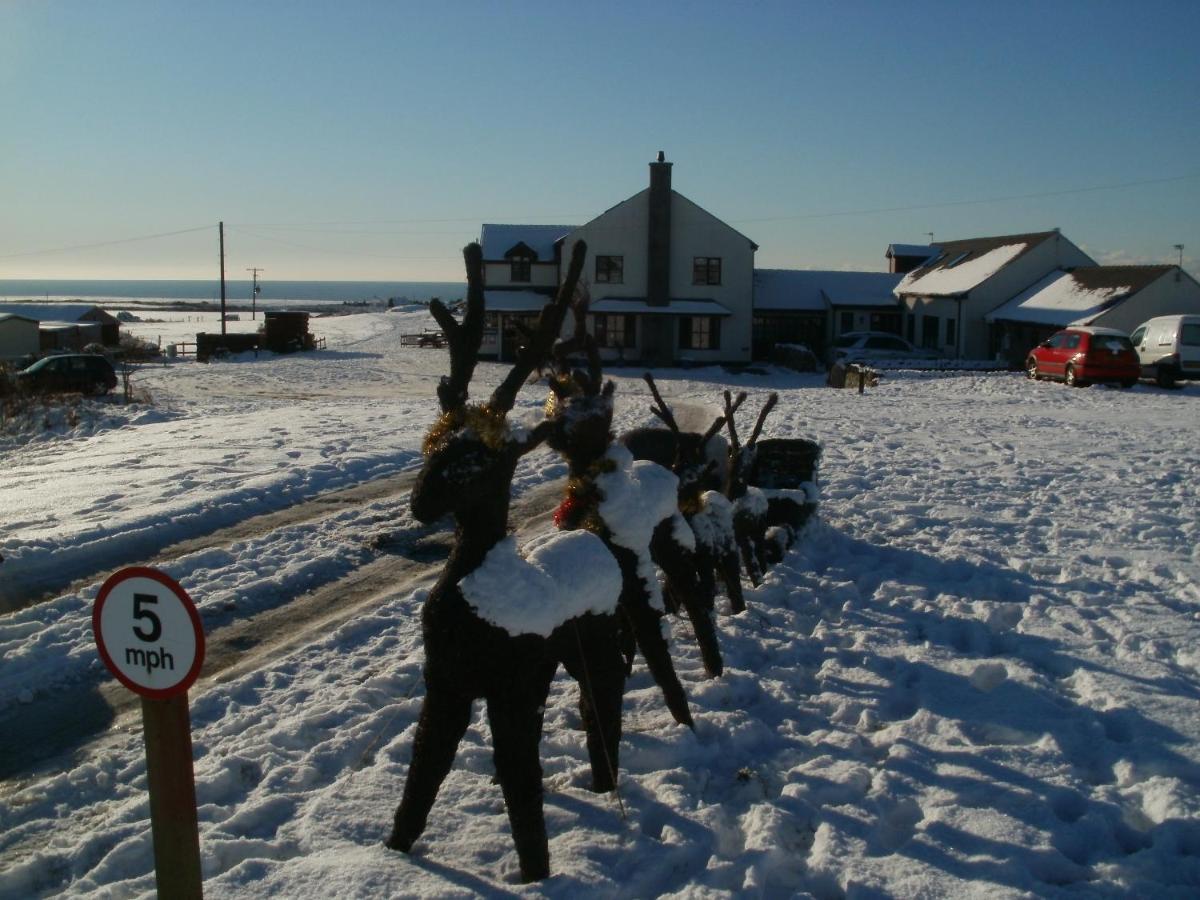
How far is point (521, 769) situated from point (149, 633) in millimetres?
1707

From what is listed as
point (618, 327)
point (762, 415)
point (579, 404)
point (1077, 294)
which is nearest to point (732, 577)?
point (762, 415)

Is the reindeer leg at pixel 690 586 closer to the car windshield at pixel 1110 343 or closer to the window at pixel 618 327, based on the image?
→ the car windshield at pixel 1110 343

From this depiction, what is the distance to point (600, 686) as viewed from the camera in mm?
5043

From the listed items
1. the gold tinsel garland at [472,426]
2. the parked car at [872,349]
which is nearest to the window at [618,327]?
the parked car at [872,349]

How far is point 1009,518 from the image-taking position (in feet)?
35.9

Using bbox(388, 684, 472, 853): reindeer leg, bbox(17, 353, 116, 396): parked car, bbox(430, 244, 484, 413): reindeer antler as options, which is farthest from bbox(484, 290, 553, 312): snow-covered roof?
bbox(388, 684, 472, 853): reindeer leg

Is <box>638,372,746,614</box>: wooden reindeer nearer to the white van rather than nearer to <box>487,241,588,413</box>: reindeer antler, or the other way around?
<box>487,241,588,413</box>: reindeer antler

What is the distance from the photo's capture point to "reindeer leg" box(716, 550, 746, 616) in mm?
7492

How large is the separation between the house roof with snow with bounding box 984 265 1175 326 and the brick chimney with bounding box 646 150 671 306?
13244 mm

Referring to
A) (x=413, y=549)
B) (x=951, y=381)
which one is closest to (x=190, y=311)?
(x=951, y=381)

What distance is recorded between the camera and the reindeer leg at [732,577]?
7492 mm

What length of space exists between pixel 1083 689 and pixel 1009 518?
4.85 metres

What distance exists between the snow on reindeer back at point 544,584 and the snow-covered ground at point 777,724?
110cm

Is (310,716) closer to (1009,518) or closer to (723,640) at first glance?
(723,640)
